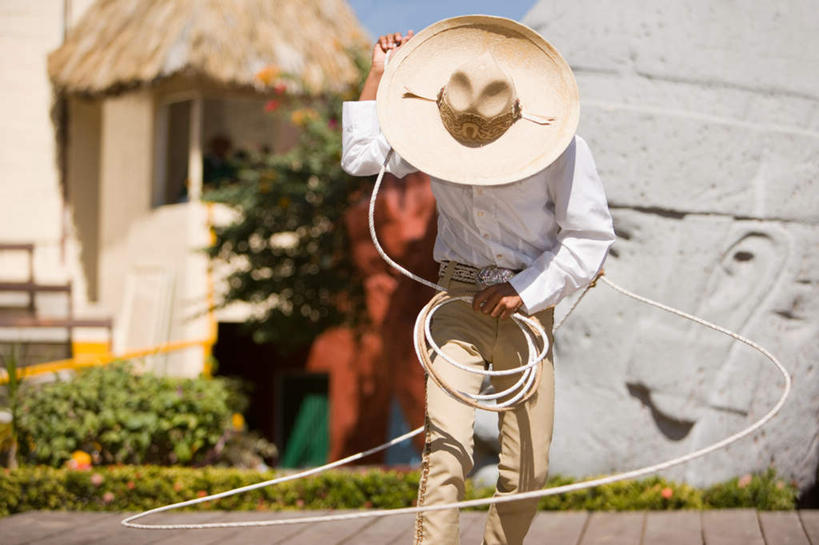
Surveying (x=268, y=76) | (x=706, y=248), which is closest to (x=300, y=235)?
(x=268, y=76)

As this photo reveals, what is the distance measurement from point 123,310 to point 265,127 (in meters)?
3.17

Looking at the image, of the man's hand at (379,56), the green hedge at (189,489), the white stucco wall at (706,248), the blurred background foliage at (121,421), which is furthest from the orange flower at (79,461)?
the man's hand at (379,56)

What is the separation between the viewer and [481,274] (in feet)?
10.5

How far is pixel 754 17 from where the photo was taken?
520cm

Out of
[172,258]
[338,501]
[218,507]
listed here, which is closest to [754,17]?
[338,501]

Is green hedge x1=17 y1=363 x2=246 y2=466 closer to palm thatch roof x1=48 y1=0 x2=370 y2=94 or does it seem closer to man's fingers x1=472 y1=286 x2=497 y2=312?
man's fingers x1=472 y1=286 x2=497 y2=312

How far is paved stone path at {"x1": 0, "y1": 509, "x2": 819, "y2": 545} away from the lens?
4211 millimetres

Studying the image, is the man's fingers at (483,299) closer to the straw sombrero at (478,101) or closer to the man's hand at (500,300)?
the man's hand at (500,300)

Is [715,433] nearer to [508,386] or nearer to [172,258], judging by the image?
[508,386]

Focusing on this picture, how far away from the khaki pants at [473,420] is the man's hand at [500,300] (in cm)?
12

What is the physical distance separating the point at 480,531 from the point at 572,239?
5.94 feet

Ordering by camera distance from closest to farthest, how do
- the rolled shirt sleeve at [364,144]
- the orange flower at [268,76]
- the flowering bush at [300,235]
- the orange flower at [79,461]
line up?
the rolled shirt sleeve at [364,144] < the orange flower at [79,461] < the flowering bush at [300,235] < the orange flower at [268,76]

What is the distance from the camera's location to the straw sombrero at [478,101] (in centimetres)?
297

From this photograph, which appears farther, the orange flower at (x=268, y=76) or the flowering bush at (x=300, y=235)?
the orange flower at (x=268, y=76)
